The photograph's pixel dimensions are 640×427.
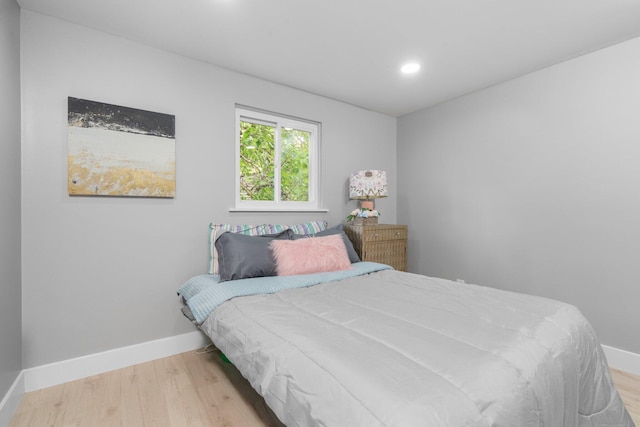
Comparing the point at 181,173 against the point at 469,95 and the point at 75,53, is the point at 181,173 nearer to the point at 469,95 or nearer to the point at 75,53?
the point at 75,53

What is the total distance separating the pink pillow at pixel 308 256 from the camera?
219 centimetres

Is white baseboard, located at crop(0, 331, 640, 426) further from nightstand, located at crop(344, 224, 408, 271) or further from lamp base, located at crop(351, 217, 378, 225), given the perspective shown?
lamp base, located at crop(351, 217, 378, 225)

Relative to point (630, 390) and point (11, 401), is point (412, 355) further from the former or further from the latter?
point (11, 401)

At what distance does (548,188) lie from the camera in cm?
259

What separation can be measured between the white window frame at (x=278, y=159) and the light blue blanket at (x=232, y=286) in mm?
832

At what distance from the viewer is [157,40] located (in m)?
2.20

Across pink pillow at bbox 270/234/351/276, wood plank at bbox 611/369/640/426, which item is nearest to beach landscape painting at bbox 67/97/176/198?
pink pillow at bbox 270/234/351/276

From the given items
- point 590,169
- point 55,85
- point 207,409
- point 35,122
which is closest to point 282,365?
point 207,409

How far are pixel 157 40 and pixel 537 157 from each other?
325 centimetres

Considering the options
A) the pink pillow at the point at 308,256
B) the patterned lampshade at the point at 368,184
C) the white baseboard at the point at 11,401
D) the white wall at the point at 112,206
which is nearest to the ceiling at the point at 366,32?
the white wall at the point at 112,206

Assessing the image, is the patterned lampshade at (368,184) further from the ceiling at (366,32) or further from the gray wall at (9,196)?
the gray wall at (9,196)

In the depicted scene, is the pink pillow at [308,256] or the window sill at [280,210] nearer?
the pink pillow at [308,256]

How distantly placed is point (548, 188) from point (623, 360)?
138 cm

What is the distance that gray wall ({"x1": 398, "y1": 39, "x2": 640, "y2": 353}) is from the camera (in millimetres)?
2217
